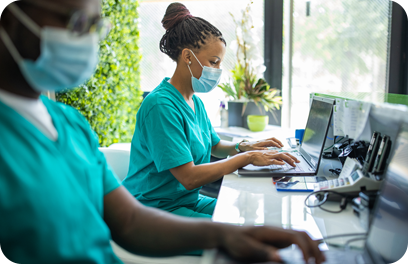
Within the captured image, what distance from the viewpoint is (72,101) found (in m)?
1.99

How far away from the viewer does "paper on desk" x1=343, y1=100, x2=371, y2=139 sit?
1.04 m

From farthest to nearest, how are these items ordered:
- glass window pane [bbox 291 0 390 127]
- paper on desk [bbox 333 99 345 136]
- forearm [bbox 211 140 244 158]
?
glass window pane [bbox 291 0 390 127] → forearm [bbox 211 140 244 158] → paper on desk [bbox 333 99 345 136]

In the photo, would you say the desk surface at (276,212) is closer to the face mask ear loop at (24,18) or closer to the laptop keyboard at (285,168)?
the laptop keyboard at (285,168)

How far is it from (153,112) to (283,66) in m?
1.90

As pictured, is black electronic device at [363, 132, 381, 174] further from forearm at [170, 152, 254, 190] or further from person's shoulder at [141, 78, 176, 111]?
person's shoulder at [141, 78, 176, 111]

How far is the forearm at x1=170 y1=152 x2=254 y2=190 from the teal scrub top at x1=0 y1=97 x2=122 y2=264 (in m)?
0.48

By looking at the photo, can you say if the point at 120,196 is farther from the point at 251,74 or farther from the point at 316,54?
the point at 316,54

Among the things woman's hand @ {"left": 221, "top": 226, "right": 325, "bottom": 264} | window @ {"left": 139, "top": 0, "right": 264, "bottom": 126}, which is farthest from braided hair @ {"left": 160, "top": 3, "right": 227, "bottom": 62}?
window @ {"left": 139, "top": 0, "right": 264, "bottom": 126}

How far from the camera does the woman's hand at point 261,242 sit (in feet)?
1.93

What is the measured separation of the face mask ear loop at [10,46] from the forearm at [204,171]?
69 centimetres

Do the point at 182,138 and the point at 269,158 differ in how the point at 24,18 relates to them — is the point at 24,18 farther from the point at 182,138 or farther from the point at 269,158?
the point at 269,158

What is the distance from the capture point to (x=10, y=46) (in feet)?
1.79

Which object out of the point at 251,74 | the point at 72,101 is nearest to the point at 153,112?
the point at 72,101

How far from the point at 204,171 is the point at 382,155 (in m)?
0.60
